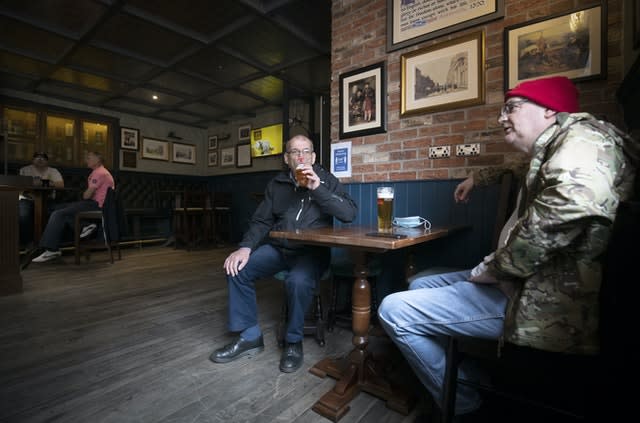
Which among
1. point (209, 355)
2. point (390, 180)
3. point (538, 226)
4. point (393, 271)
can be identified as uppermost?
point (390, 180)

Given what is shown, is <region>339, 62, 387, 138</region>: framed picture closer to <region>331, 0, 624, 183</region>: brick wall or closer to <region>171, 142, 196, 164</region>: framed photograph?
<region>331, 0, 624, 183</region>: brick wall

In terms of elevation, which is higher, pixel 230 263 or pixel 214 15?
pixel 214 15

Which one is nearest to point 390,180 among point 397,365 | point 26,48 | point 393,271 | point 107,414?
point 393,271

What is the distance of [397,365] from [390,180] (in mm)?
1167

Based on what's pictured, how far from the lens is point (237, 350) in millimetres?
1554

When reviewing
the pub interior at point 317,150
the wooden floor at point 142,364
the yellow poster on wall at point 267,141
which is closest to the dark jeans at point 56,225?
the pub interior at point 317,150

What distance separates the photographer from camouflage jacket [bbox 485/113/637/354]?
27.1 inches

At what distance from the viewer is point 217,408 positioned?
3.82 feet

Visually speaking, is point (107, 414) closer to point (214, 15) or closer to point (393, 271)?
point (393, 271)

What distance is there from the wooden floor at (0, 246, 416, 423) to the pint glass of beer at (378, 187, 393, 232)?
2.31ft

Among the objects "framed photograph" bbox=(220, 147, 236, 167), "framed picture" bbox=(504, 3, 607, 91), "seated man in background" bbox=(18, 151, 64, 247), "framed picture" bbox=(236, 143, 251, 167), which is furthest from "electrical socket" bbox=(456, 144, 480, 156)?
"framed photograph" bbox=(220, 147, 236, 167)

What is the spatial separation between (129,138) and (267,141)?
282 cm

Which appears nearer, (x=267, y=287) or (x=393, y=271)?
(x=393, y=271)

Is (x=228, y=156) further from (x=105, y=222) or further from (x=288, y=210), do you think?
(x=288, y=210)
